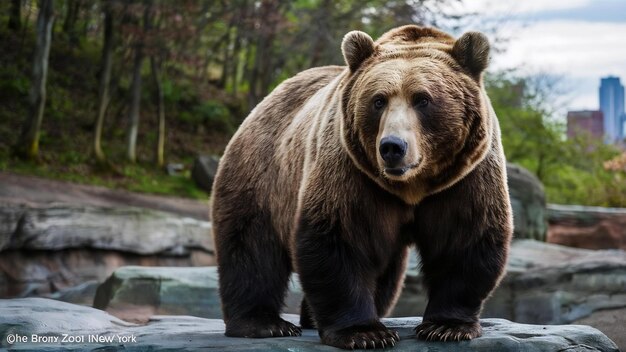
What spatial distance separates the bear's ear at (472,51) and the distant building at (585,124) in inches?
894

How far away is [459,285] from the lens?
4887 mm

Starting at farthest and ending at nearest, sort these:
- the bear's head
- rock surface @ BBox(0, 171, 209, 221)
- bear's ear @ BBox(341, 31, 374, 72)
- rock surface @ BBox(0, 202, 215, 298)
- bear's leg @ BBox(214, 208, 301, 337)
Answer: rock surface @ BBox(0, 171, 209, 221) < rock surface @ BBox(0, 202, 215, 298) < bear's leg @ BBox(214, 208, 301, 337) < bear's ear @ BBox(341, 31, 374, 72) < the bear's head

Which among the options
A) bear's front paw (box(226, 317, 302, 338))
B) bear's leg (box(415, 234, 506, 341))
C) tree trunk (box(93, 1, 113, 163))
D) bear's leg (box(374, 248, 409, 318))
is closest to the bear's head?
bear's leg (box(415, 234, 506, 341))

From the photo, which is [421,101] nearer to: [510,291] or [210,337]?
[210,337]

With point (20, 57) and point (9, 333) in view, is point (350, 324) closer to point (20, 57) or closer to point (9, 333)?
point (9, 333)

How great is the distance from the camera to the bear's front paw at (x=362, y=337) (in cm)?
459

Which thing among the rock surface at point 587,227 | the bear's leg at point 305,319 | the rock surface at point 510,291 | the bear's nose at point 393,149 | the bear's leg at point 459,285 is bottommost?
the rock surface at point 587,227

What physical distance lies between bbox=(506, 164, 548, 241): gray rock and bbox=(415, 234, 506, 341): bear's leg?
11.0m

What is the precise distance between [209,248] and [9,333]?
9.64 m

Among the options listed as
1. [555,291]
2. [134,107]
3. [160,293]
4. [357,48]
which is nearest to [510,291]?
[555,291]

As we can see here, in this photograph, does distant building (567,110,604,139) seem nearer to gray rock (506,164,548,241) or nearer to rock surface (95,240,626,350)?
gray rock (506,164,548,241)

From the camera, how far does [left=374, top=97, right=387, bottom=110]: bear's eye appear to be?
445cm

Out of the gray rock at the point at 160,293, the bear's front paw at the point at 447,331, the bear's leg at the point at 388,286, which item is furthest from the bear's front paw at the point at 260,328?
the gray rock at the point at 160,293

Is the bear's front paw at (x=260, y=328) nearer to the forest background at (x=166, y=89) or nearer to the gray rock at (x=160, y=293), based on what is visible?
the gray rock at (x=160, y=293)
